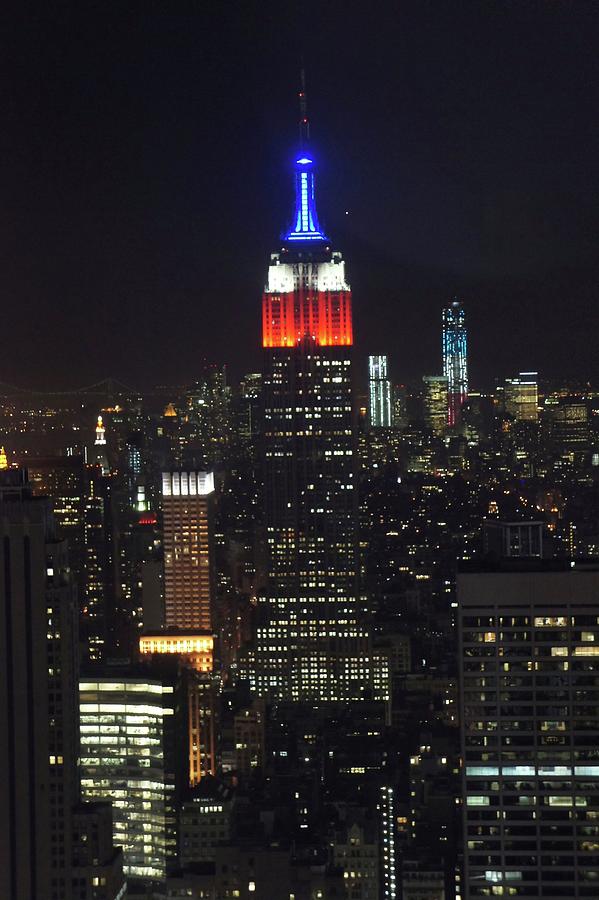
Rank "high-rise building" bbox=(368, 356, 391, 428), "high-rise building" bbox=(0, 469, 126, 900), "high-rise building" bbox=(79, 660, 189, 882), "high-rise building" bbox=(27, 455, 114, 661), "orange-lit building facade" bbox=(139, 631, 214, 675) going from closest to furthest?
"high-rise building" bbox=(0, 469, 126, 900)
"high-rise building" bbox=(79, 660, 189, 882)
"high-rise building" bbox=(27, 455, 114, 661)
"high-rise building" bbox=(368, 356, 391, 428)
"orange-lit building facade" bbox=(139, 631, 214, 675)

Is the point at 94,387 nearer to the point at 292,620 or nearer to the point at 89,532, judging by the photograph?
the point at 89,532

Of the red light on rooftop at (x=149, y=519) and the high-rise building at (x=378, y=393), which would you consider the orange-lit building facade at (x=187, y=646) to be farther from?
the high-rise building at (x=378, y=393)

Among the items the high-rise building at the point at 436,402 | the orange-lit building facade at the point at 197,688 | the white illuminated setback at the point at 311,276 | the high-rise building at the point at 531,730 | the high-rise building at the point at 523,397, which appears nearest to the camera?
the high-rise building at the point at 531,730

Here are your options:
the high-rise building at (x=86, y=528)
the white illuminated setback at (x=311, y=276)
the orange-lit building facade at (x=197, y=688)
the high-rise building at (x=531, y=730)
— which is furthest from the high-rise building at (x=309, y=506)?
the high-rise building at (x=531, y=730)

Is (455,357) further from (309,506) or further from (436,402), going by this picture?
(309,506)

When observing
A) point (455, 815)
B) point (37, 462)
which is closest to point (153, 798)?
point (37, 462)

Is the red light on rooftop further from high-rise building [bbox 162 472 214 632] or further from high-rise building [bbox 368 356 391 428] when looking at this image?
high-rise building [bbox 368 356 391 428]

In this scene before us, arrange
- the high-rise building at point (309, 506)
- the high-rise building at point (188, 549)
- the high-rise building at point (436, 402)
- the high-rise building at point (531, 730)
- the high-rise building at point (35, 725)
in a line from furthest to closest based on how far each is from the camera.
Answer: the high-rise building at point (309, 506), the high-rise building at point (188, 549), the high-rise building at point (436, 402), the high-rise building at point (35, 725), the high-rise building at point (531, 730)

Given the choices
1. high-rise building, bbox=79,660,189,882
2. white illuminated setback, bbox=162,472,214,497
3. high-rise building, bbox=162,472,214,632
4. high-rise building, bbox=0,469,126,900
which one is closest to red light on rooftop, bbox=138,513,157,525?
high-rise building, bbox=162,472,214,632

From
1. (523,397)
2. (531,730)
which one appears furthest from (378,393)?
(531,730)
